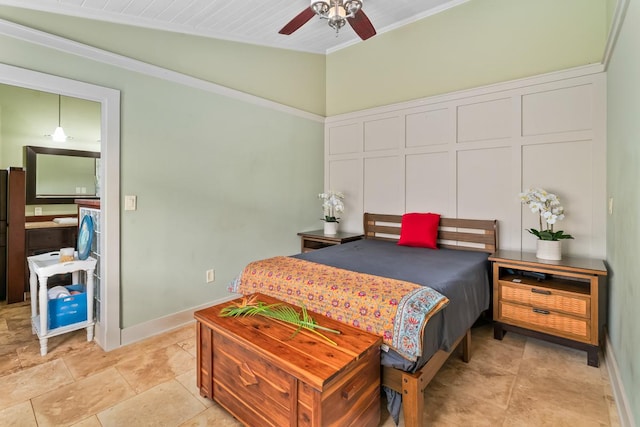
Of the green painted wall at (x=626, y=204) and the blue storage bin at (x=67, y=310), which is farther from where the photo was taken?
the blue storage bin at (x=67, y=310)

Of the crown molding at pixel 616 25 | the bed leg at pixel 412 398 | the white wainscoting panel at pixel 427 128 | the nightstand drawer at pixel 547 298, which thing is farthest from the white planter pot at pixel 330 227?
the crown molding at pixel 616 25

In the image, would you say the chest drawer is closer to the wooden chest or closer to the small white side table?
the wooden chest

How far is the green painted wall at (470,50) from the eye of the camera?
2805 millimetres

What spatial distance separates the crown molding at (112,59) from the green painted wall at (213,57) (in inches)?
2.1

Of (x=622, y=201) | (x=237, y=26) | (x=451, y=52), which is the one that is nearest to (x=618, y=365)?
(x=622, y=201)

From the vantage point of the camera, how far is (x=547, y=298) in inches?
96.2

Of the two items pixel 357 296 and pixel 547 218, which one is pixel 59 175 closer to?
pixel 357 296

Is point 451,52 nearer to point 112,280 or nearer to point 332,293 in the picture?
point 332,293

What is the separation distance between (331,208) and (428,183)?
1370 mm

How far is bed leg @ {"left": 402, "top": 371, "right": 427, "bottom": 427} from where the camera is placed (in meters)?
1.55

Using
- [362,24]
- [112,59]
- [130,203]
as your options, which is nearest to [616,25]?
[362,24]

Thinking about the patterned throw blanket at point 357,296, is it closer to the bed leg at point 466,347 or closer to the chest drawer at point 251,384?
the chest drawer at point 251,384

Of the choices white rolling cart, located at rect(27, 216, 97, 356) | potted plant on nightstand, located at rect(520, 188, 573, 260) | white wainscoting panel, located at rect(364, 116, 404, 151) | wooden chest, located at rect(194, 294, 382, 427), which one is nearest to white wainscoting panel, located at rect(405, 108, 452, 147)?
white wainscoting panel, located at rect(364, 116, 404, 151)

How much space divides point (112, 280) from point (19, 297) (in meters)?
1.94
